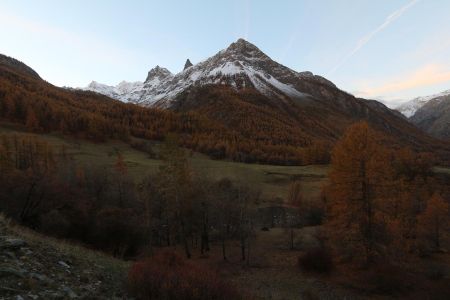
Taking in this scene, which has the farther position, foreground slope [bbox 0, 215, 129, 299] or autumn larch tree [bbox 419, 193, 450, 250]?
autumn larch tree [bbox 419, 193, 450, 250]

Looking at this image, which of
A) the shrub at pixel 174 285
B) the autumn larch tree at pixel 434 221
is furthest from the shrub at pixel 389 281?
the shrub at pixel 174 285

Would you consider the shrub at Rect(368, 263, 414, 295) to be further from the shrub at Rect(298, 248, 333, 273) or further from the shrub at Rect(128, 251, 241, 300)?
the shrub at Rect(128, 251, 241, 300)

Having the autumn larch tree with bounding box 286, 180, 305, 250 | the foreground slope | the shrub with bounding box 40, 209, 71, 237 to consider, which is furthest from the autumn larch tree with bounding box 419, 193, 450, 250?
the foreground slope

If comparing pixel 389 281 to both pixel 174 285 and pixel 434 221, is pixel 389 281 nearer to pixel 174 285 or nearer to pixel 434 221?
pixel 434 221

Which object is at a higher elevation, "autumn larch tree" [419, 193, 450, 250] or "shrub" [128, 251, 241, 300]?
"shrub" [128, 251, 241, 300]

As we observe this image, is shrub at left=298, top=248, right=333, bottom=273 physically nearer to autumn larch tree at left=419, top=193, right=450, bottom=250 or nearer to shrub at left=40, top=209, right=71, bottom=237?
autumn larch tree at left=419, top=193, right=450, bottom=250

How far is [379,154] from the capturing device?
119ft

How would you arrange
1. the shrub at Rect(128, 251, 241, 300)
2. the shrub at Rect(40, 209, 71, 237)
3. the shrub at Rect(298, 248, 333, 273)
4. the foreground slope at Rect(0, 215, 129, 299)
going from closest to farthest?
the foreground slope at Rect(0, 215, 129, 299) < the shrub at Rect(128, 251, 241, 300) < the shrub at Rect(40, 209, 71, 237) < the shrub at Rect(298, 248, 333, 273)

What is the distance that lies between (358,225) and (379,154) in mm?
7374

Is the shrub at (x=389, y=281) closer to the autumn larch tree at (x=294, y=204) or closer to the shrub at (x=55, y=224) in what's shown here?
the shrub at (x=55, y=224)

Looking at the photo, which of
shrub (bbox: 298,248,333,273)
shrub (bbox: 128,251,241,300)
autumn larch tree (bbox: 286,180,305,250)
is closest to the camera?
shrub (bbox: 128,251,241,300)

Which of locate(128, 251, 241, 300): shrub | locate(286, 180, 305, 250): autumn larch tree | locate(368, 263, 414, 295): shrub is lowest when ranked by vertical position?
locate(368, 263, 414, 295): shrub

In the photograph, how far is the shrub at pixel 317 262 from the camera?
123 ft

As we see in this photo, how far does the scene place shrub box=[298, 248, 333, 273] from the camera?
37.5 meters
